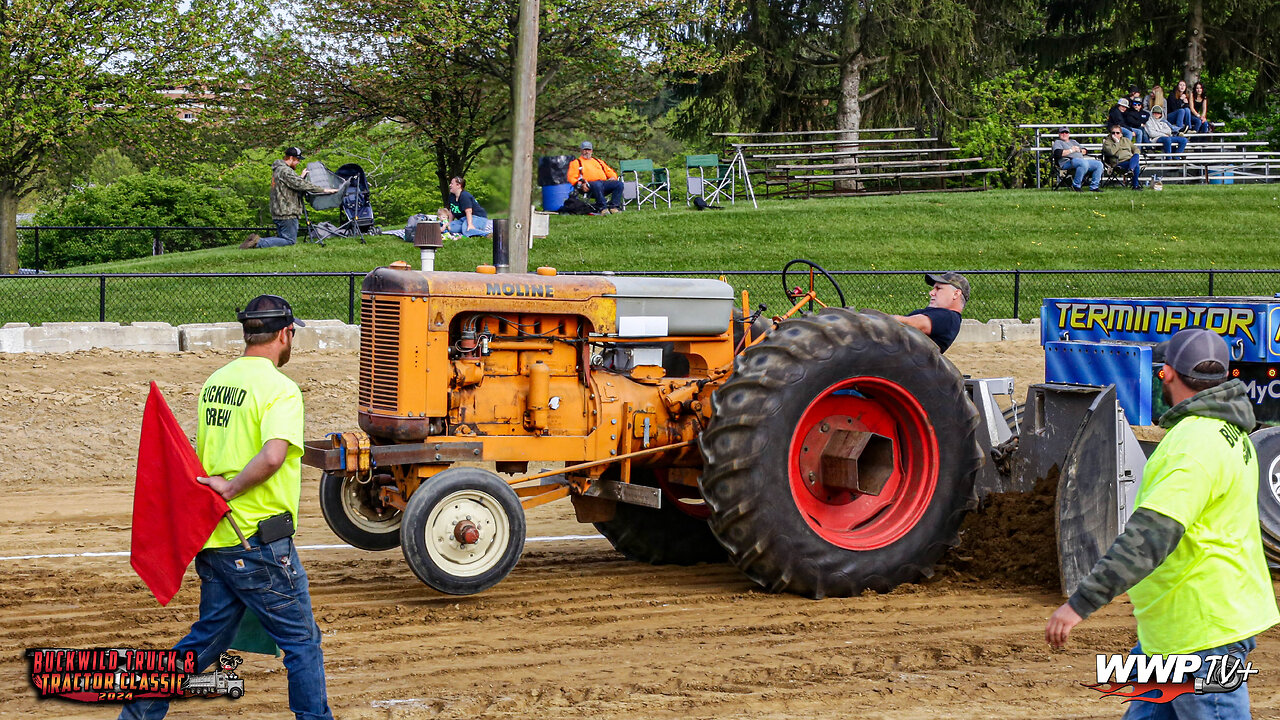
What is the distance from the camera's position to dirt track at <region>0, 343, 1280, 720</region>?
213 inches

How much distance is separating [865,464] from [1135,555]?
3964 millimetres

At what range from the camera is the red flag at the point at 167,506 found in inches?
179

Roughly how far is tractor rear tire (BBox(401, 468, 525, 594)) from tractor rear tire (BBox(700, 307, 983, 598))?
3.48 feet

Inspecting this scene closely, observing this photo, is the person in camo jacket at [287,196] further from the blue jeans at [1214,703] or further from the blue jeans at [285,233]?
the blue jeans at [1214,703]

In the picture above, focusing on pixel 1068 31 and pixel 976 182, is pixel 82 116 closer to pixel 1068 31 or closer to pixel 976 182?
pixel 976 182

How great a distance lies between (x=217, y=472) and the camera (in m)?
4.64

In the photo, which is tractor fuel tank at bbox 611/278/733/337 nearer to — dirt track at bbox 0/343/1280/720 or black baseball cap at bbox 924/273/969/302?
black baseball cap at bbox 924/273/969/302

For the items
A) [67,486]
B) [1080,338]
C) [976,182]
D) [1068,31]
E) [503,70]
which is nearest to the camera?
[1080,338]

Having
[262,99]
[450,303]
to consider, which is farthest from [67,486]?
[262,99]

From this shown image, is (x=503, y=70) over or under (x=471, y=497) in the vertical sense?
over

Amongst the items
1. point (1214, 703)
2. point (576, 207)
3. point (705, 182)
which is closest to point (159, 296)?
point (576, 207)

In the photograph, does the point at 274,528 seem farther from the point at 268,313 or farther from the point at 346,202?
the point at 346,202

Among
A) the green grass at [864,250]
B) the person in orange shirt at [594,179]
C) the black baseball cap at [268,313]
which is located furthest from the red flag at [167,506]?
the person in orange shirt at [594,179]

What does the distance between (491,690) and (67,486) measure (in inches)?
276
